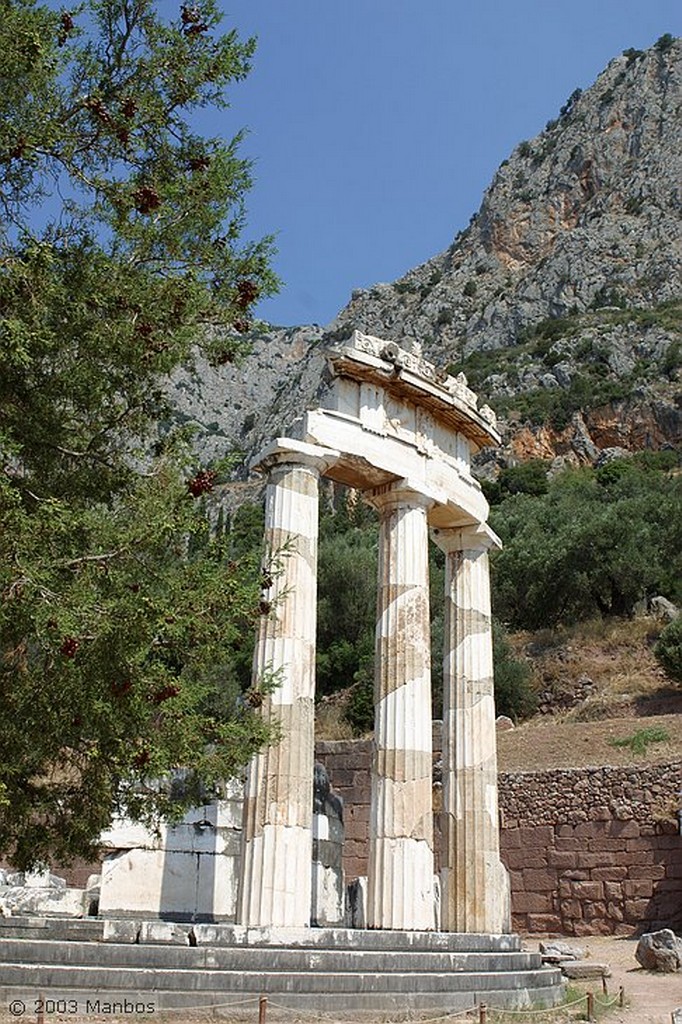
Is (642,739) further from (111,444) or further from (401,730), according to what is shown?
(111,444)

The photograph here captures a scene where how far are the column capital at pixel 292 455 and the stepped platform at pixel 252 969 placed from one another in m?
6.12

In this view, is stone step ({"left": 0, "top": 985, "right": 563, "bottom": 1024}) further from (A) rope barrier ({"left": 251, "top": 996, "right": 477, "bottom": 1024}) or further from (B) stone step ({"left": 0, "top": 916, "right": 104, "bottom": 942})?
(B) stone step ({"left": 0, "top": 916, "right": 104, "bottom": 942})

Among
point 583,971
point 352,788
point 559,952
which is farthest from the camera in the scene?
point 352,788

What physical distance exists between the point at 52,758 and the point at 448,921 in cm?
869

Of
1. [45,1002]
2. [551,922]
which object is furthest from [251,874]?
[551,922]

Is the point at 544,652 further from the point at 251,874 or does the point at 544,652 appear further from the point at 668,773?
the point at 251,874

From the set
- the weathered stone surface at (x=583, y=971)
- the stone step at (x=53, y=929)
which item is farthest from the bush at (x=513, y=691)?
the stone step at (x=53, y=929)

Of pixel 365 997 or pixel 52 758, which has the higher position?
pixel 52 758

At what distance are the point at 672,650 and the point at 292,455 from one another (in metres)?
21.1

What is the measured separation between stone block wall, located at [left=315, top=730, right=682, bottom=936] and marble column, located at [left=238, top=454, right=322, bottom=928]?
1115 centimetres

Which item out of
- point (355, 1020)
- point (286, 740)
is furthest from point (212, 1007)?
point (286, 740)

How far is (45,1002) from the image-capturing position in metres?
8.11

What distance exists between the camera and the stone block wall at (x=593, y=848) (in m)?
20.8

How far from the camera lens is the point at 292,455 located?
46.5 feet
